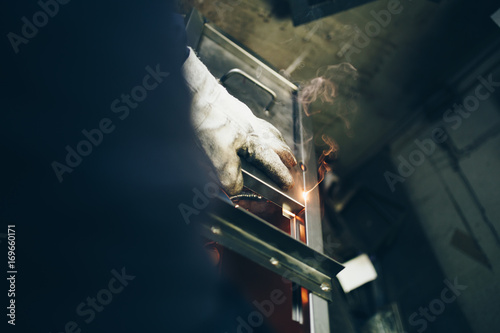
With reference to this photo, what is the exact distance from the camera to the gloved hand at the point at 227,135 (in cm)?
169

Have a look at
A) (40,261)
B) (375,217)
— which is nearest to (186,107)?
(40,261)

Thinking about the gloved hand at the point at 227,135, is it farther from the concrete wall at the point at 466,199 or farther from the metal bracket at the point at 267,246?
the concrete wall at the point at 466,199

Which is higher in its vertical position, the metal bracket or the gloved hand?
the gloved hand

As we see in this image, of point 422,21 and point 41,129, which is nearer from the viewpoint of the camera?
point 41,129

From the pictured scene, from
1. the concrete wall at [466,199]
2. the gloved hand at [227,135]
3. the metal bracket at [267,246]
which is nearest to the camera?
the metal bracket at [267,246]

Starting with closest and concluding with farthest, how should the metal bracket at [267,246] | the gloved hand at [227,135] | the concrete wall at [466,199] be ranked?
the metal bracket at [267,246], the gloved hand at [227,135], the concrete wall at [466,199]

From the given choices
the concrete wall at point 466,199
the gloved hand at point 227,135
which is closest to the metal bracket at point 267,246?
the gloved hand at point 227,135

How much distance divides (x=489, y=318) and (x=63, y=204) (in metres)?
4.29

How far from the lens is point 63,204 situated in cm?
95

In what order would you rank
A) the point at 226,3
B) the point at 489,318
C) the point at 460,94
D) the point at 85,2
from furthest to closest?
the point at 460,94
the point at 226,3
the point at 489,318
the point at 85,2

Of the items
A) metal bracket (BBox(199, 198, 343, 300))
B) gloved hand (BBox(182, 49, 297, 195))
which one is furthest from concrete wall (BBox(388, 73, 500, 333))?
gloved hand (BBox(182, 49, 297, 195))

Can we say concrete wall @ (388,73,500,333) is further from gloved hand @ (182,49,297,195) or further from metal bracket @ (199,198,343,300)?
gloved hand @ (182,49,297,195)

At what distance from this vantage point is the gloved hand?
169 cm

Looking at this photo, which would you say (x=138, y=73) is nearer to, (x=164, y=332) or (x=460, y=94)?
(x=164, y=332)
